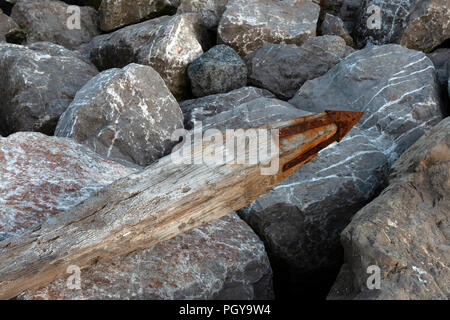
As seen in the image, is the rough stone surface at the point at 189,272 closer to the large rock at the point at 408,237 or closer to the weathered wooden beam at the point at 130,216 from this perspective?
the weathered wooden beam at the point at 130,216

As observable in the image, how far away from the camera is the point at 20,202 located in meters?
2.77

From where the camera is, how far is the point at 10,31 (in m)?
6.24

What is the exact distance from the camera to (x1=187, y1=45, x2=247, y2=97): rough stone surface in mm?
5207

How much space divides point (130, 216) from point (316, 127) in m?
1.32

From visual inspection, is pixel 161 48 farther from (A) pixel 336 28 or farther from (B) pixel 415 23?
(B) pixel 415 23

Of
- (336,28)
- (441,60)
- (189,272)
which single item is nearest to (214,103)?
(336,28)

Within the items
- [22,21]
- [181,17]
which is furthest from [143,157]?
[22,21]

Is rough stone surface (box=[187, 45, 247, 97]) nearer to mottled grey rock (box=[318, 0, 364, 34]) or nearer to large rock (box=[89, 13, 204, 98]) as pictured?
large rock (box=[89, 13, 204, 98])

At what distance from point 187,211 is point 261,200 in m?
1.14

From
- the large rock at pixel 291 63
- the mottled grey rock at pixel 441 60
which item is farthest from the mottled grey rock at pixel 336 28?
the mottled grey rock at pixel 441 60

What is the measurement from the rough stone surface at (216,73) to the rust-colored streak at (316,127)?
2.32 m

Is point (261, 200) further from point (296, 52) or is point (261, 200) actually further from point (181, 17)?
point (181, 17)

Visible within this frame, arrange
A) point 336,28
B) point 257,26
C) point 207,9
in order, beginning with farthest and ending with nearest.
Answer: point 207,9 → point 336,28 → point 257,26

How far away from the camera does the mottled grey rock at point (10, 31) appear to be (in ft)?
20.3
